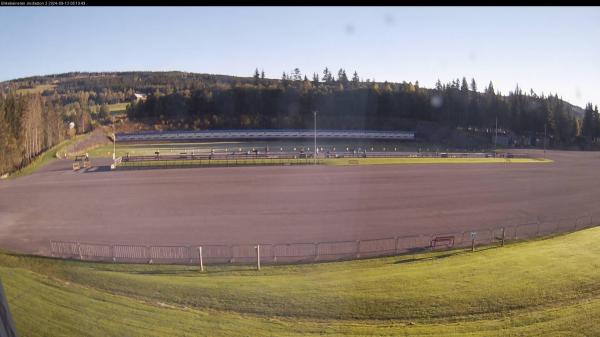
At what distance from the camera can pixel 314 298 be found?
761 cm

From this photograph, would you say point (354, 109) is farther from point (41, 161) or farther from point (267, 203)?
point (267, 203)

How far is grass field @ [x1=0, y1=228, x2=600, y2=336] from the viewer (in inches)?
249

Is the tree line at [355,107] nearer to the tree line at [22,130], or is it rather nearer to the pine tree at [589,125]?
the pine tree at [589,125]

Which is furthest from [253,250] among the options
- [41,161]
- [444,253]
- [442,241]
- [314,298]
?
[41,161]

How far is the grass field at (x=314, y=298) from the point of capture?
249 inches

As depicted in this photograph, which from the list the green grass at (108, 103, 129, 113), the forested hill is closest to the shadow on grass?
the forested hill

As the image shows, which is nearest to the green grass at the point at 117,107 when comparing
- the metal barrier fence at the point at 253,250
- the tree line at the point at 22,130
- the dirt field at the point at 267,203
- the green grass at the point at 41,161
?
the tree line at the point at 22,130

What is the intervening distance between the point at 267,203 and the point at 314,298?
1030 centimetres

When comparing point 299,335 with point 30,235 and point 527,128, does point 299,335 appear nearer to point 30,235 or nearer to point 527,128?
point 30,235

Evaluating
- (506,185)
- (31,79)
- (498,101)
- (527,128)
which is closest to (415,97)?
(498,101)

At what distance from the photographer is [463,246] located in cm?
1230

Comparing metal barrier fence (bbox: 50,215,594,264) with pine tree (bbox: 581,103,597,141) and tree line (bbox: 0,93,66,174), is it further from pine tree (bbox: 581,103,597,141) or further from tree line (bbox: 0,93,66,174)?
pine tree (bbox: 581,103,597,141)

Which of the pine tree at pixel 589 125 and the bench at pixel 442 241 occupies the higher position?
the pine tree at pixel 589 125

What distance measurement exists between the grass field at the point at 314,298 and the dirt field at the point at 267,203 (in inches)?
128
